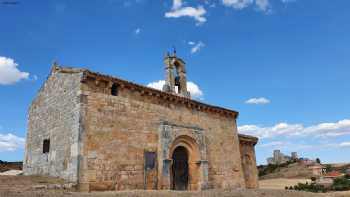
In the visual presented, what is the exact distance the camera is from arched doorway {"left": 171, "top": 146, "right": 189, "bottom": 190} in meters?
13.1

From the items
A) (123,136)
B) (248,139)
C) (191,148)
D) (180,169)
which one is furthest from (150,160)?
(248,139)

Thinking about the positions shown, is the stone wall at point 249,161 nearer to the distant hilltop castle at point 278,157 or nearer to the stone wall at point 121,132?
the stone wall at point 121,132

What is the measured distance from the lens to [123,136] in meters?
10.7

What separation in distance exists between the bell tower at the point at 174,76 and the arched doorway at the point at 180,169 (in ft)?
11.0

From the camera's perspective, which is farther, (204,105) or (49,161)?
(204,105)

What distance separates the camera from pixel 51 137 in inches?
447

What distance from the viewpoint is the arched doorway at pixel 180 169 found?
13.1m

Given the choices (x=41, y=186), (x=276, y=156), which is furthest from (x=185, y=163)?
(x=276, y=156)

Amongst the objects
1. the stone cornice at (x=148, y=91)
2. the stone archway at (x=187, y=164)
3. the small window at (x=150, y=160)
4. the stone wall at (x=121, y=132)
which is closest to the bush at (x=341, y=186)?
the stone cornice at (x=148, y=91)

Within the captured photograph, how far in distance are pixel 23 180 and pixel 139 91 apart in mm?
5196

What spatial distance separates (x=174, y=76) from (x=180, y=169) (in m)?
5.10

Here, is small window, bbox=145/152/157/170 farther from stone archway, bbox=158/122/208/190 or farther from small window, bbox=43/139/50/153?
small window, bbox=43/139/50/153

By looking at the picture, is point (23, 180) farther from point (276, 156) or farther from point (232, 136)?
point (276, 156)

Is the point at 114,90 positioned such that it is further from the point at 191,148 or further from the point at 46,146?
the point at 191,148
